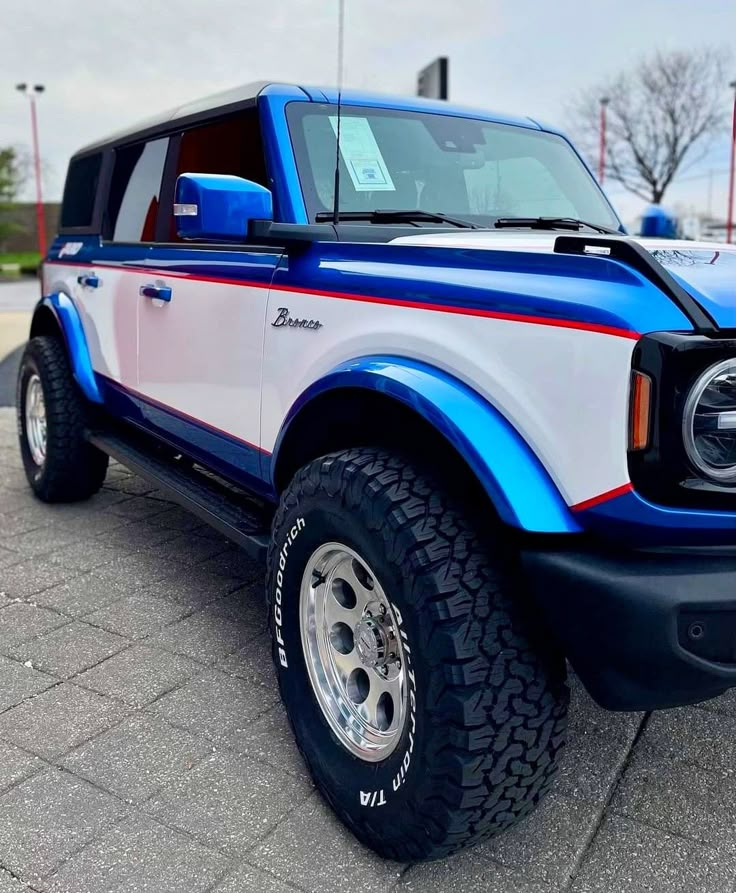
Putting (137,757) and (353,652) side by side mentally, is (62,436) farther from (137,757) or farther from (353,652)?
(353,652)

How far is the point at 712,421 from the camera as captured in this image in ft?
5.16

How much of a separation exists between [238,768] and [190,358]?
54.4 inches

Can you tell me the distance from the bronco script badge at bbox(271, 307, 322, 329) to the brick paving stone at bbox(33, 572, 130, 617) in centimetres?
154

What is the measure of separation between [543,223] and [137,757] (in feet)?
6.62

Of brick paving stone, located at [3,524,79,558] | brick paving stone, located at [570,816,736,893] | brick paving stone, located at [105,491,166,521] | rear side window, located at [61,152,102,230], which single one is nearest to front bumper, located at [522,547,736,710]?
brick paving stone, located at [570,816,736,893]

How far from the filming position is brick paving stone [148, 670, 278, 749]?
8.32ft

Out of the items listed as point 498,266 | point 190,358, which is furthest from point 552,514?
point 190,358

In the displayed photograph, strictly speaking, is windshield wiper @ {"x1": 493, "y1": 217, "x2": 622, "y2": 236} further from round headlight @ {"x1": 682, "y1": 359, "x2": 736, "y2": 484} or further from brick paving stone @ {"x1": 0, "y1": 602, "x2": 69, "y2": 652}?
brick paving stone @ {"x1": 0, "y1": 602, "x2": 69, "y2": 652}

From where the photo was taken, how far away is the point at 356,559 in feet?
6.84

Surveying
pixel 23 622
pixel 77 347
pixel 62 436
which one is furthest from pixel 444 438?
pixel 62 436

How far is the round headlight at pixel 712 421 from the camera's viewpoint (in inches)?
61.4

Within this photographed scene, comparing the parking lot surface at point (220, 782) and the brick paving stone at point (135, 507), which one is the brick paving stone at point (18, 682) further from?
the brick paving stone at point (135, 507)

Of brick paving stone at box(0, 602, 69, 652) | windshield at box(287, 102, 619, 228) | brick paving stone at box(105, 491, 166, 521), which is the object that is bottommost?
brick paving stone at box(0, 602, 69, 652)

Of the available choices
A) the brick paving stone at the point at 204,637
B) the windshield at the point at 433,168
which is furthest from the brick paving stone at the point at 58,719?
the windshield at the point at 433,168
